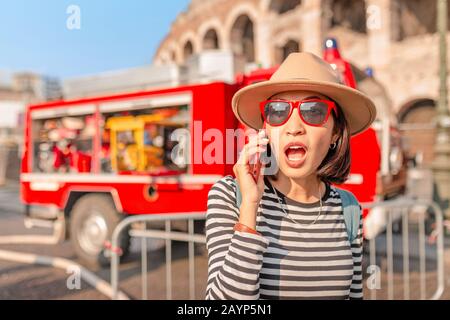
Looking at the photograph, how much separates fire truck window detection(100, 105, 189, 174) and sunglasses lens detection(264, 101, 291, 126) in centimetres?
427

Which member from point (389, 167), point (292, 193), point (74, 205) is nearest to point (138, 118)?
point (74, 205)

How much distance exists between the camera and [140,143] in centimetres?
587

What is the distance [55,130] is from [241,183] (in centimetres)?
630

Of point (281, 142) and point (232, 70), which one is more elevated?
point (232, 70)

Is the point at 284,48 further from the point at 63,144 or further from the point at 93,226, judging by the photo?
the point at 93,226

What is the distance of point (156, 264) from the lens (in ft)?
20.1

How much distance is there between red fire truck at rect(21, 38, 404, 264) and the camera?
506 cm

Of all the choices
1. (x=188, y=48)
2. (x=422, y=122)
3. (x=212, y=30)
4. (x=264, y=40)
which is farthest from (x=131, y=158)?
(x=188, y=48)

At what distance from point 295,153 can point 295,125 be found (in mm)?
97

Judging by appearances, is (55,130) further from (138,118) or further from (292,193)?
(292,193)

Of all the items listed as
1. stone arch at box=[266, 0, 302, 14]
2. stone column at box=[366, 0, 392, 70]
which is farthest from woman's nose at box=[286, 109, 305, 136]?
stone arch at box=[266, 0, 302, 14]

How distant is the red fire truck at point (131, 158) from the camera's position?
5062 millimetres

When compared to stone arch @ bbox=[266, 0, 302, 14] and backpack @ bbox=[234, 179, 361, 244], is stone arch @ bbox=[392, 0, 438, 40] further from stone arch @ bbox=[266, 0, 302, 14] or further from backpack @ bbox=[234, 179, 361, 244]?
backpack @ bbox=[234, 179, 361, 244]
